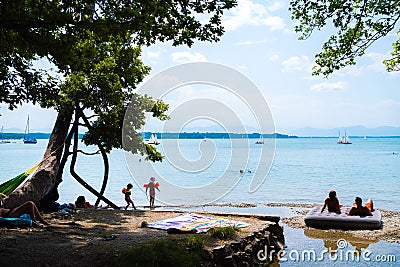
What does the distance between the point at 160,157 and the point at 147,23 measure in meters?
7.94

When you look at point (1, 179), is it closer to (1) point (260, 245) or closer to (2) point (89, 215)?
(2) point (89, 215)

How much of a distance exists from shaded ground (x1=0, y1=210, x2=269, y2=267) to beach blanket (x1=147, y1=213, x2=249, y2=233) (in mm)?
275

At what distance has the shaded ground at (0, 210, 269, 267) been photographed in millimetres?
6426

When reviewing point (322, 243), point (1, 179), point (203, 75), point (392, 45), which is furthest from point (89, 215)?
point (1, 179)

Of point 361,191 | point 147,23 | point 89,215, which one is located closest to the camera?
point 147,23

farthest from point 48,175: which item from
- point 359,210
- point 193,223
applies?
point 359,210

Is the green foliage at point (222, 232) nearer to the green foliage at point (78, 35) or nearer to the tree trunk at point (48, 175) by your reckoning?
the green foliage at point (78, 35)

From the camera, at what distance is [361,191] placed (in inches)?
1126

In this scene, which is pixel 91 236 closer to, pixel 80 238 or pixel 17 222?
pixel 80 238

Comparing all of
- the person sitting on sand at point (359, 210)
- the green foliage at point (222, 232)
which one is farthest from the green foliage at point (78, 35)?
the person sitting on sand at point (359, 210)

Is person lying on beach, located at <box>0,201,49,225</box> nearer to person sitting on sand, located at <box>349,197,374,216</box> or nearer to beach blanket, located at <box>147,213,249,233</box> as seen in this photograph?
beach blanket, located at <box>147,213,249,233</box>

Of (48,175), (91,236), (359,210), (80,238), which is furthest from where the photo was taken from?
(359,210)

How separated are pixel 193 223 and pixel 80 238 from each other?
8.09 feet

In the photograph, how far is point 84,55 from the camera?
736 cm
